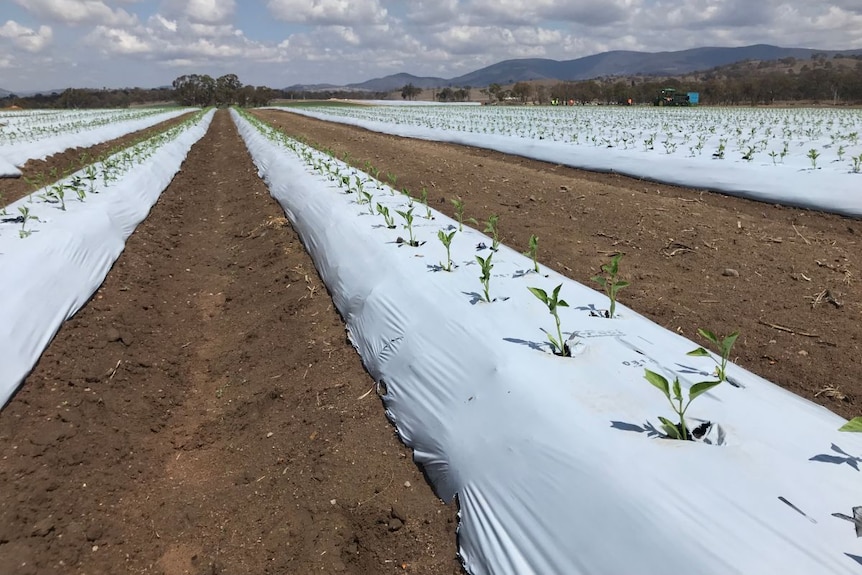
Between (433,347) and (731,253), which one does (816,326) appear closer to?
(731,253)

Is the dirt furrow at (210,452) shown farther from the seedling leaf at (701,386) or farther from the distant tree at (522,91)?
the distant tree at (522,91)

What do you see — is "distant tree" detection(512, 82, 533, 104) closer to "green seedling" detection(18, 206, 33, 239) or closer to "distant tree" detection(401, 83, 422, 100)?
"distant tree" detection(401, 83, 422, 100)

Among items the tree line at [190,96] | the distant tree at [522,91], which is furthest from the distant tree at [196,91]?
the distant tree at [522,91]

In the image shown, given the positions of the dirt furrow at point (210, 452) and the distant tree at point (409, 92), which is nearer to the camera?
the dirt furrow at point (210, 452)

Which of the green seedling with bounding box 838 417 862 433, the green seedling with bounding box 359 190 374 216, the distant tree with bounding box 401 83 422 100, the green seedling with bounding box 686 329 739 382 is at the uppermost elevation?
the green seedling with bounding box 838 417 862 433

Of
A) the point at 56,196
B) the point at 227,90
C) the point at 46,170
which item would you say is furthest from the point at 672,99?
the point at 227,90

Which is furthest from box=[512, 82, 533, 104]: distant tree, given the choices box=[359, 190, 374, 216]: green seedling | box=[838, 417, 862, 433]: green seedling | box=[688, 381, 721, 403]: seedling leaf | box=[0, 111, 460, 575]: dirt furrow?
box=[838, 417, 862, 433]: green seedling

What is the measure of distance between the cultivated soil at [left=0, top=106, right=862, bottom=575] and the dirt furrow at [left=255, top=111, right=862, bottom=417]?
0.08 ft

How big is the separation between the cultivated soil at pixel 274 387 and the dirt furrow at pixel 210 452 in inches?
0.4

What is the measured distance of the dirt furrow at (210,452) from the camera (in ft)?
7.87

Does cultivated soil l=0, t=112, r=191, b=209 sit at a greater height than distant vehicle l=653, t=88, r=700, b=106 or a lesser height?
greater

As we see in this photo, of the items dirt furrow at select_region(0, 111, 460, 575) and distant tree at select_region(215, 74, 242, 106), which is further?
distant tree at select_region(215, 74, 242, 106)

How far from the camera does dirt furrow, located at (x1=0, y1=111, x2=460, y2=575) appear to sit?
2398 millimetres

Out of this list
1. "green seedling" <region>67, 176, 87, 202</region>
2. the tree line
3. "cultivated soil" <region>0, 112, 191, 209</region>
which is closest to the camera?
"green seedling" <region>67, 176, 87, 202</region>
